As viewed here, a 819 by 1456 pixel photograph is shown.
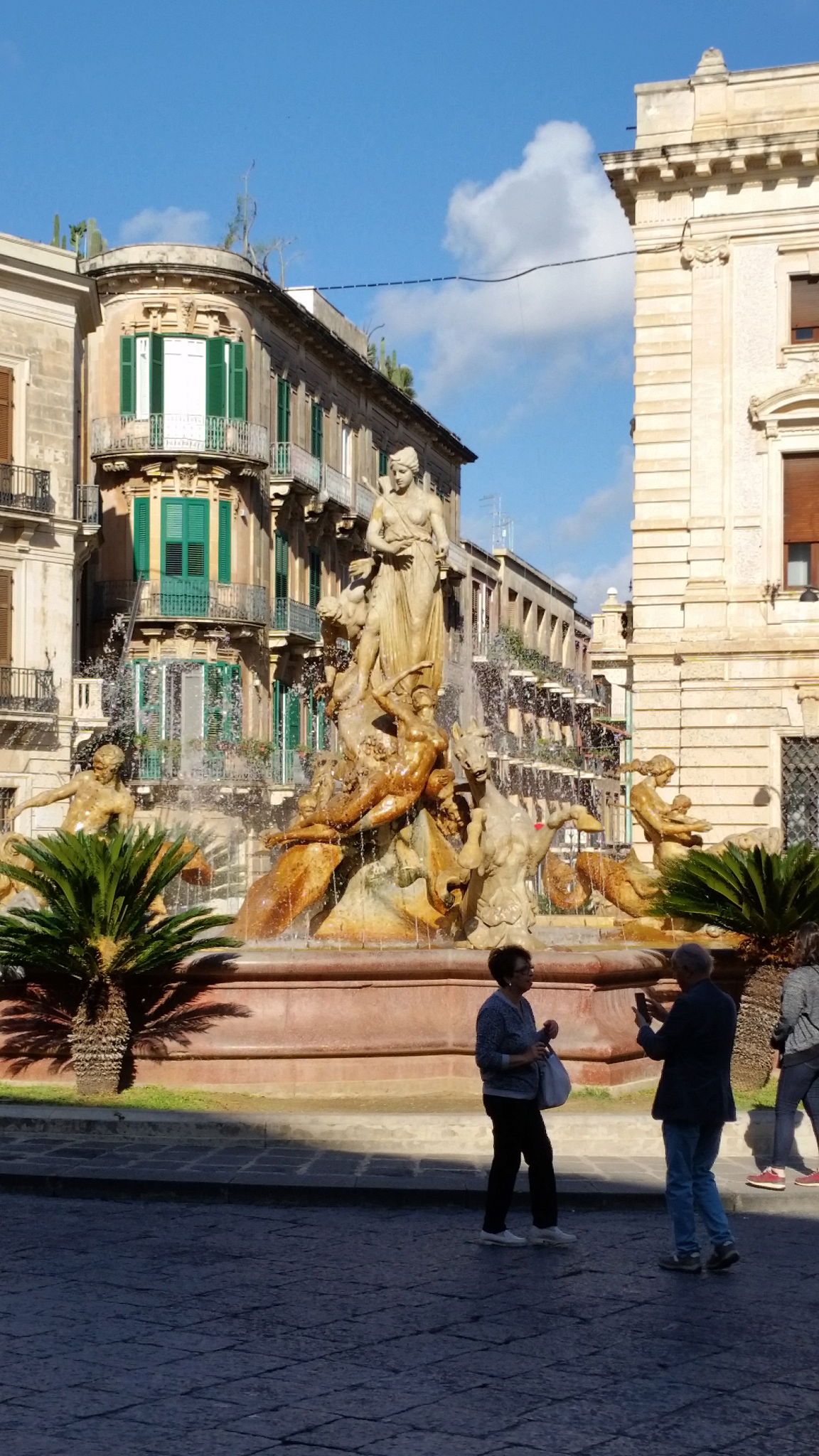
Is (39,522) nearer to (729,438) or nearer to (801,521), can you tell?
(729,438)

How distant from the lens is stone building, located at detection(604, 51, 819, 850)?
2998 centimetres

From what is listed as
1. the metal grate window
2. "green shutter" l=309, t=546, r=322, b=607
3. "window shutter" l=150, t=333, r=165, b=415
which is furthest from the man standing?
"green shutter" l=309, t=546, r=322, b=607

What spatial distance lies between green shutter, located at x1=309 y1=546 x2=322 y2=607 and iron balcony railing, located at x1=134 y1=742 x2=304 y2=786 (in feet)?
20.4

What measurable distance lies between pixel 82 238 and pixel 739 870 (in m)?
38.0

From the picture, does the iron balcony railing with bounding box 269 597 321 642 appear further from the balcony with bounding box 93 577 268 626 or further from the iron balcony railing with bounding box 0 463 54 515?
the iron balcony railing with bounding box 0 463 54 515

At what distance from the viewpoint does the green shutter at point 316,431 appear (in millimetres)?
49875

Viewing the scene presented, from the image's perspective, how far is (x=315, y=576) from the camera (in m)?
50.4

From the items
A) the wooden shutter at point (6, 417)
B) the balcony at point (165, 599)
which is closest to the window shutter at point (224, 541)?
the balcony at point (165, 599)

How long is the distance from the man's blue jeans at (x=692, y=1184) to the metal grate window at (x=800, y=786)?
22195mm

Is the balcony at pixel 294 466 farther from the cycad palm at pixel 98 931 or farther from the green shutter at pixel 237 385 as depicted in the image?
the cycad palm at pixel 98 931

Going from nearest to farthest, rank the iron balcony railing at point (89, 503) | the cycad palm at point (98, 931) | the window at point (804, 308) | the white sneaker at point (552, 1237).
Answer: the white sneaker at point (552, 1237) < the cycad palm at point (98, 931) < the window at point (804, 308) < the iron balcony railing at point (89, 503)

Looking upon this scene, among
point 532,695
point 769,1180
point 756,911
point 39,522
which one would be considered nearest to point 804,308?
point 39,522

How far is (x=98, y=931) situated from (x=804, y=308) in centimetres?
2220

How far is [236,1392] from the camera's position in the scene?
20.1 ft
